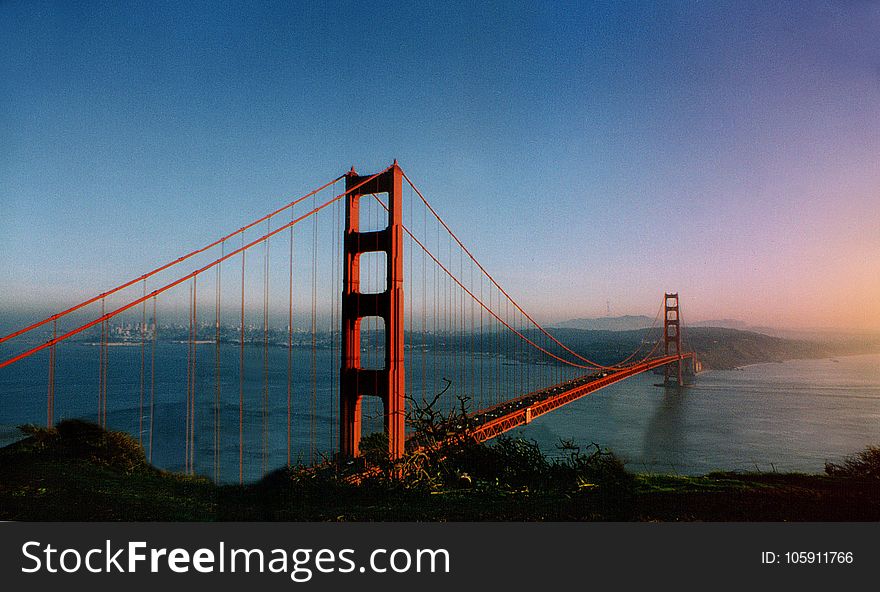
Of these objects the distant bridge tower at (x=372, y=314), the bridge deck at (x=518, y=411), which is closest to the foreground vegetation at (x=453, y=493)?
the distant bridge tower at (x=372, y=314)

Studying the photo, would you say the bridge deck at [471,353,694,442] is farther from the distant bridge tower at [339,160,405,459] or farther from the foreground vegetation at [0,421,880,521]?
the foreground vegetation at [0,421,880,521]

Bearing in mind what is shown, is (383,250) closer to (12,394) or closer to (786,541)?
(786,541)

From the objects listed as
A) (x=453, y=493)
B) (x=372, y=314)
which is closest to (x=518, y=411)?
(x=372, y=314)

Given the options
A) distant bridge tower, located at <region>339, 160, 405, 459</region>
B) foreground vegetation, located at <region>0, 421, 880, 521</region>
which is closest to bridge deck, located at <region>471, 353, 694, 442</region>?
distant bridge tower, located at <region>339, 160, 405, 459</region>

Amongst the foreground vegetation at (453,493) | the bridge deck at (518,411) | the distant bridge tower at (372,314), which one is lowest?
the bridge deck at (518,411)

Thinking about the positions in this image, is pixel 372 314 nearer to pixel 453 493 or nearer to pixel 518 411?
pixel 453 493

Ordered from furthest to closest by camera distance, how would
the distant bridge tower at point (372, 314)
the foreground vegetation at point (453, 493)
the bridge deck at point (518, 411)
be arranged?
the bridge deck at point (518, 411) → the distant bridge tower at point (372, 314) → the foreground vegetation at point (453, 493)

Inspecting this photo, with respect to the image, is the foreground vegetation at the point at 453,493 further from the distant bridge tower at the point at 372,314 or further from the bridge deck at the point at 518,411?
the bridge deck at the point at 518,411
